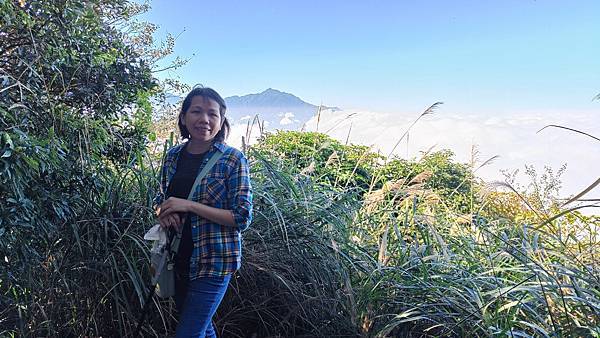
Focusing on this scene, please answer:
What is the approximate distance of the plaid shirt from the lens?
6.31 feet

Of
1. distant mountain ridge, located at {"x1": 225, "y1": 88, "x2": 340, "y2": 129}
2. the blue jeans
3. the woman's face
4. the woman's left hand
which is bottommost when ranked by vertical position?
the blue jeans

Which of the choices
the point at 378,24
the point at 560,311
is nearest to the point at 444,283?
the point at 560,311

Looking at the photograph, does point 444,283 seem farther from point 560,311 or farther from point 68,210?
point 68,210

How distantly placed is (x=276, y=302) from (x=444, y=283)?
1.03 metres

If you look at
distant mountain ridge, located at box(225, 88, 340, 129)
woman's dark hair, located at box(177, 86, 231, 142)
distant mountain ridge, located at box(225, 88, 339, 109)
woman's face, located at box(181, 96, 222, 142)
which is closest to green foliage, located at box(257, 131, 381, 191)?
distant mountain ridge, located at box(225, 88, 340, 129)

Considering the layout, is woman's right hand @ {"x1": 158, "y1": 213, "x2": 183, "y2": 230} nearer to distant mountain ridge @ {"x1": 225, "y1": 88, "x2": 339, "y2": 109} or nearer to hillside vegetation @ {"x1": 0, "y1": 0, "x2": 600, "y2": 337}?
hillside vegetation @ {"x1": 0, "y1": 0, "x2": 600, "y2": 337}

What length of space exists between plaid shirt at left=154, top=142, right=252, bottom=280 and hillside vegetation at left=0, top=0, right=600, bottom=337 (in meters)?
0.52

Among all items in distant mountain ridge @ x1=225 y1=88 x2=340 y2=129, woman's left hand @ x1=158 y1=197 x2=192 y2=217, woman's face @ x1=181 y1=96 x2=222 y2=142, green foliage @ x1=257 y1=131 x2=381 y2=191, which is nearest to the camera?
woman's left hand @ x1=158 y1=197 x2=192 y2=217

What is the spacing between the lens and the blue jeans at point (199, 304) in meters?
1.94

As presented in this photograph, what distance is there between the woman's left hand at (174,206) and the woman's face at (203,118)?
1.01ft

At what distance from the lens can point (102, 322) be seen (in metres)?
2.52

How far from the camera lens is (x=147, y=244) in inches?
94.4

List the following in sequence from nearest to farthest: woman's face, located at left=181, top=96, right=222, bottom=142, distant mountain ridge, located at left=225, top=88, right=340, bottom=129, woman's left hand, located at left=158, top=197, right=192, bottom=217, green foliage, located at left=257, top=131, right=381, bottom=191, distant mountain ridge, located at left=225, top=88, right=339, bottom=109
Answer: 1. woman's left hand, located at left=158, top=197, right=192, bottom=217
2. woman's face, located at left=181, top=96, right=222, bottom=142
3. green foliage, located at left=257, top=131, right=381, bottom=191
4. distant mountain ridge, located at left=225, top=88, right=340, bottom=129
5. distant mountain ridge, located at left=225, top=88, right=339, bottom=109

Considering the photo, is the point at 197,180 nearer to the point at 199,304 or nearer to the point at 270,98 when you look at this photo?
the point at 199,304
